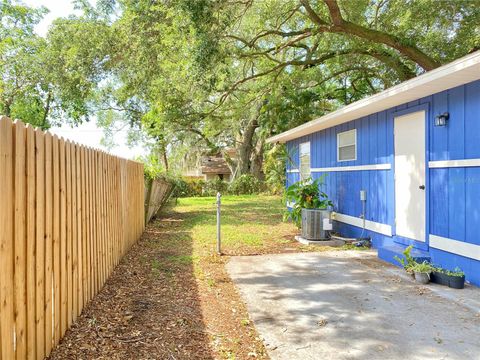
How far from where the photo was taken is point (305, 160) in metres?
11.8

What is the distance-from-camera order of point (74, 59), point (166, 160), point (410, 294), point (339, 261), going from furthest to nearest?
point (166, 160) → point (74, 59) → point (339, 261) → point (410, 294)

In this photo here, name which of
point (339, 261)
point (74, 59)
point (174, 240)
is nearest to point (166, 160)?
point (74, 59)

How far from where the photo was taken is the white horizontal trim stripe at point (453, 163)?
5.07m

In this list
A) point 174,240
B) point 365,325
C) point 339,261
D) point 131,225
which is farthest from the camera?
point 174,240

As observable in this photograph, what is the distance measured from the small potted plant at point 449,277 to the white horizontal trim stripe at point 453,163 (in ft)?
4.75

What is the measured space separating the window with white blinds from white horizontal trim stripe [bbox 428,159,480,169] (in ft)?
18.6

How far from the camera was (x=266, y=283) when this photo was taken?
536 cm

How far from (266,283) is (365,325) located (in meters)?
1.79

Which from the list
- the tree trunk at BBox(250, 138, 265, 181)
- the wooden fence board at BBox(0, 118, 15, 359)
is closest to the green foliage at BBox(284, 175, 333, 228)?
the wooden fence board at BBox(0, 118, 15, 359)

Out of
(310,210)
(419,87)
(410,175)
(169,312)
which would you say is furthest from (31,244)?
(310,210)

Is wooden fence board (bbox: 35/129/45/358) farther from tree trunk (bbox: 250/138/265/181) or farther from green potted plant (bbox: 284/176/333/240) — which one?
tree trunk (bbox: 250/138/265/181)

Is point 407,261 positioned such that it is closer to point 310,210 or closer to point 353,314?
point 353,314

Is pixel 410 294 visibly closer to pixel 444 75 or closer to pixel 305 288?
pixel 305 288

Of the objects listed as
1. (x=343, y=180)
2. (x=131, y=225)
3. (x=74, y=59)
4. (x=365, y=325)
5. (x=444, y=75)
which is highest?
(x=74, y=59)
